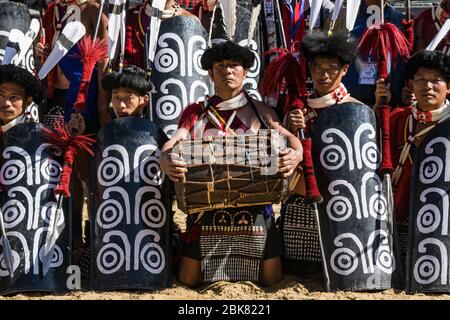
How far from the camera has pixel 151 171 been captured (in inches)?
208

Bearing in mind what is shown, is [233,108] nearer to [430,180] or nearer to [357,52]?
[357,52]

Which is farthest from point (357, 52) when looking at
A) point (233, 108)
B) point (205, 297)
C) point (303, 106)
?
point (205, 297)

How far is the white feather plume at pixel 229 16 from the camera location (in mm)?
5816

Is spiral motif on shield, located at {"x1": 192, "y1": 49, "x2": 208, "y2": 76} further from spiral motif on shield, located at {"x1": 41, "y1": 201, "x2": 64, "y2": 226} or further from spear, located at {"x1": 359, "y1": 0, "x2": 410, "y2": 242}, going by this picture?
spiral motif on shield, located at {"x1": 41, "y1": 201, "x2": 64, "y2": 226}

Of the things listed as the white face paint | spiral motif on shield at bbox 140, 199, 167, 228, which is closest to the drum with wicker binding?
spiral motif on shield at bbox 140, 199, 167, 228

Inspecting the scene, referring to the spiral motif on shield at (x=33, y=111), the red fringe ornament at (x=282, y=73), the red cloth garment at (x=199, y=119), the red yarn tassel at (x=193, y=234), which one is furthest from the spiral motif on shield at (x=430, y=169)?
the spiral motif on shield at (x=33, y=111)

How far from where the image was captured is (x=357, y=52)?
17.6 ft

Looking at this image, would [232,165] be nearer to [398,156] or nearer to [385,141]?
[385,141]

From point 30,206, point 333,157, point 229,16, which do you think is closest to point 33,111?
point 30,206

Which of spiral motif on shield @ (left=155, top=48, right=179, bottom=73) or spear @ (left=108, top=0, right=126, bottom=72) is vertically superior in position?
spear @ (left=108, top=0, right=126, bottom=72)

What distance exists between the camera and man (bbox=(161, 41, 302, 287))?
17.5ft

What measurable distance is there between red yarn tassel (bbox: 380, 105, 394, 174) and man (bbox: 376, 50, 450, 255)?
120 mm

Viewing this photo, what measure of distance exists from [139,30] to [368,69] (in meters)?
1.52

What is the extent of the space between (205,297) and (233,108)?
1076 mm
